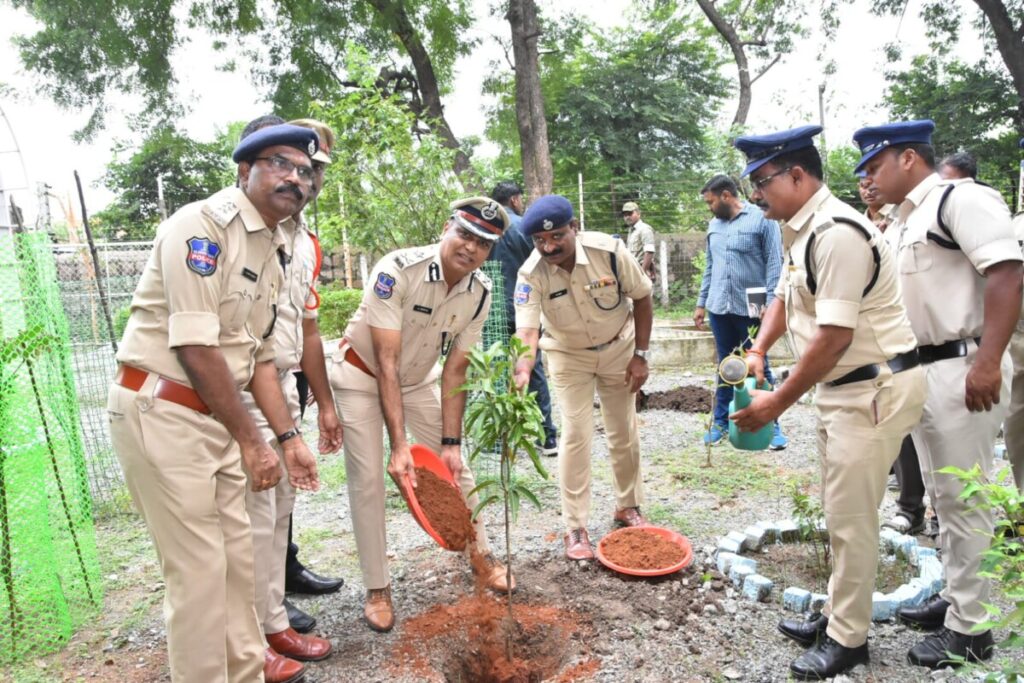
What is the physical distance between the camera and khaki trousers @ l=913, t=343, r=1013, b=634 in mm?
2789

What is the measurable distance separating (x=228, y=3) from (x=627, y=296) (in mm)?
11544

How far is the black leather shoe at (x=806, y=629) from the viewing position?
120 inches

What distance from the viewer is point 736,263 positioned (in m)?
6.02

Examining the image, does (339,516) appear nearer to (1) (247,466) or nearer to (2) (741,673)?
(1) (247,466)

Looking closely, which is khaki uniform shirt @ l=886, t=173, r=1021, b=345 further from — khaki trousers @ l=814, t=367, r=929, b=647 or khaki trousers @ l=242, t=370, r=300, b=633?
khaki trousers @ l=242, t=370, r=300, b=633

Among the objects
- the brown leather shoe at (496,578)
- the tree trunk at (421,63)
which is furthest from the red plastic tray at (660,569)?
the tree trunk at (421,63)

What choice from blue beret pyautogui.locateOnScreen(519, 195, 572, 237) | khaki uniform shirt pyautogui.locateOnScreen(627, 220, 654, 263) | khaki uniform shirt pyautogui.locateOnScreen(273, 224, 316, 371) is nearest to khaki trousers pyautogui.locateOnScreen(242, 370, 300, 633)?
khaki uniform shirt pyautogui.locateOnScreen(273, 224, 316, 371)

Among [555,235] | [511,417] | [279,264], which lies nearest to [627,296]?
[555,235]

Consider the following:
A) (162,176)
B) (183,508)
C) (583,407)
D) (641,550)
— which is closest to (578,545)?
(641,550)

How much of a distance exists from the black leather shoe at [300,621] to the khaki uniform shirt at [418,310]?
126cm

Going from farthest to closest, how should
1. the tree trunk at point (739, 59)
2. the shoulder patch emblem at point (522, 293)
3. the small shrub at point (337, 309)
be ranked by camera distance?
the tree trunk at point (739, 59), the small shrub at point (337, 309), the shoulder patch emblem at point (522, 293)

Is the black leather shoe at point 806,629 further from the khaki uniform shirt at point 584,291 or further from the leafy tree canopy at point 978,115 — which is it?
the leafy tree canopy at point 978,115

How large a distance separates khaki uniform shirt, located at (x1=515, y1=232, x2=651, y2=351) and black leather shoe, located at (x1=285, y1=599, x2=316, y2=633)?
1863 mm

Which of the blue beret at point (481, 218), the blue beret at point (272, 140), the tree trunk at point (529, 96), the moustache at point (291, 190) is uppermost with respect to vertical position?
the tree trunk at point (529, 96)
